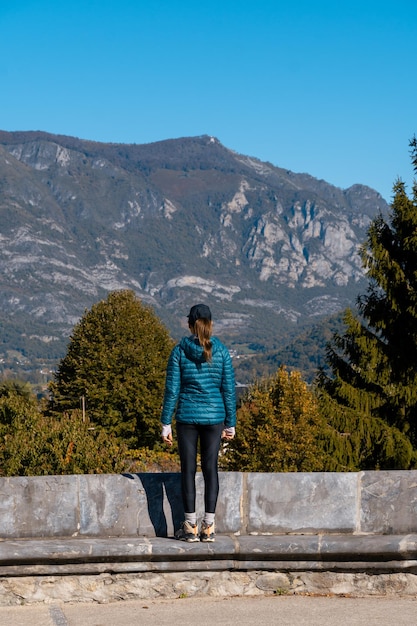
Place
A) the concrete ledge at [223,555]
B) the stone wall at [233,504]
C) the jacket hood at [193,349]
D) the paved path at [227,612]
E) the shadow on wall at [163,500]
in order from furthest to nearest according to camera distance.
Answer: the shadow on wall at [163,500] → the stone wall at [233,504] → the jacket hood at [193,349] → the concrete ledge at [223,555] → the paved path at [227,612]

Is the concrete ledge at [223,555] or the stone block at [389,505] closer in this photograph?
the concrete ledge at [223,555]

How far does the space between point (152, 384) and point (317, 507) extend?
46606 millimetres

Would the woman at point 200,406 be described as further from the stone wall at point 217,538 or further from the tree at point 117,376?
the tree at point 117,376

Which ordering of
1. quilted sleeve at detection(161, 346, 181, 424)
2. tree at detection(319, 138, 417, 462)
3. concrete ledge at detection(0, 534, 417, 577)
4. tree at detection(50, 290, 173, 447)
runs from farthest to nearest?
tree at detection(50, 290, 173, 447)
tree at detection(319, 138, 417, 462)
quilted sleeve at detection(161, 346, 181, 424)
concrete ledge at detection(0, 534, 417, 577)

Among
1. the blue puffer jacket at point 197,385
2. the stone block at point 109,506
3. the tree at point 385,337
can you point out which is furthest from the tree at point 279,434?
the blue puffer jacket at point 197,385

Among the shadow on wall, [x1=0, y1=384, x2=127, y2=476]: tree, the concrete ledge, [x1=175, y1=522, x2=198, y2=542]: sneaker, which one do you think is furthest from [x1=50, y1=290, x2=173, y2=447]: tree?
the concrete ledge

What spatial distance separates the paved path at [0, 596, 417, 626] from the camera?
24.8 feet

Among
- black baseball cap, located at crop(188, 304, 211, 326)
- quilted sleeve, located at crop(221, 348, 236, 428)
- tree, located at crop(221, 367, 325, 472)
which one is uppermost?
black baseball cap, located at crop(188, 304, 211, 326)

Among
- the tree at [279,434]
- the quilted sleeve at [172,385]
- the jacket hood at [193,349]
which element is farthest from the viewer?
the tree at [279,434]

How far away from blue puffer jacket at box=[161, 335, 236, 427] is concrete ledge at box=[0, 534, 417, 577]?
106 centimetres

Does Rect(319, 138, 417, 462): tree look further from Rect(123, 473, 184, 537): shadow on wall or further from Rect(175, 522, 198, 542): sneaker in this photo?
Rect(175, 522, 198, 542): sneaker

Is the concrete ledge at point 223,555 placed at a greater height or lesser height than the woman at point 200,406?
lesser

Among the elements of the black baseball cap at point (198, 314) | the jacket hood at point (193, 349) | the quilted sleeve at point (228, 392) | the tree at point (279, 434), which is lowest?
the tree at point (279, 434)

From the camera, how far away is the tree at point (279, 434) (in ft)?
140
